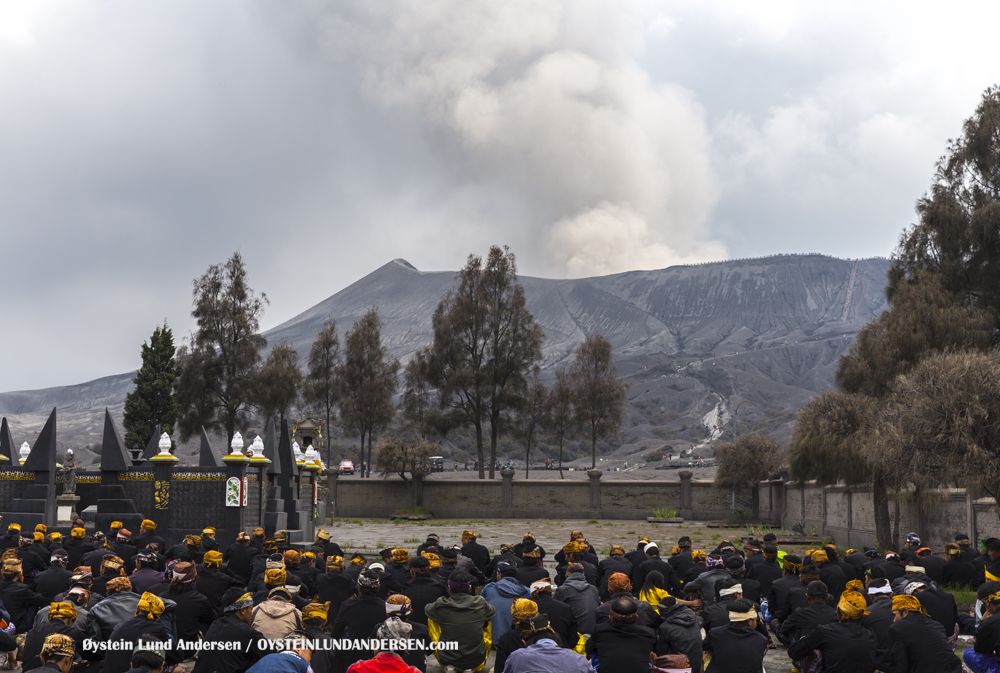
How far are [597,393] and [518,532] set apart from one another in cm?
3017

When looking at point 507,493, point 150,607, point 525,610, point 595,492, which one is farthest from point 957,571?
point 507,493

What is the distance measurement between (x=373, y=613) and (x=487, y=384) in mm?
47306

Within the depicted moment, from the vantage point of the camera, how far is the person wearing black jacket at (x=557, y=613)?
861 centimetres

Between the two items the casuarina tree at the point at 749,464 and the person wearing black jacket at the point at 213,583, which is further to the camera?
the casuarina tree at the point at 749,464

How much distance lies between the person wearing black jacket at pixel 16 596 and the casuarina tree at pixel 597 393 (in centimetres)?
5501

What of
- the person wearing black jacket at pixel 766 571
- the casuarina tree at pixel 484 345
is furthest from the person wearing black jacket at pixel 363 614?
the casuarina tree at pixel 484 345

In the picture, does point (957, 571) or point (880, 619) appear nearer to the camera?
point (880, 619)

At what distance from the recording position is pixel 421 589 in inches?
381

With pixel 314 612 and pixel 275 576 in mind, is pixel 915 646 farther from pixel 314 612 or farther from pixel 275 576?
pixel 275 576

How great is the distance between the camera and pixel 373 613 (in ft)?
26.0

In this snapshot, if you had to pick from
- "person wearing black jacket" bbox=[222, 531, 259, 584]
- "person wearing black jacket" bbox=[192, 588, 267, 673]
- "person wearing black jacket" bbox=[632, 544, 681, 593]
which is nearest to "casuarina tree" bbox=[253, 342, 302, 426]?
"person wearing black jacket" bbox=[222, 531, 259, 584]

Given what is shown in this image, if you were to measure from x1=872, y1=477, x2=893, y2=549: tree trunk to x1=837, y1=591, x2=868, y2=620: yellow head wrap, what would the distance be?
19303mm

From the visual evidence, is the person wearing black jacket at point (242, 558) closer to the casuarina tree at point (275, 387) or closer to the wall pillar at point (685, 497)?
the wall pillar at point (685, 497)

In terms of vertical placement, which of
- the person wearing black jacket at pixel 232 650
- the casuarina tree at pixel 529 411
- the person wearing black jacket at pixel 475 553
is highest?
the casuarina tree at pixel 529 411
